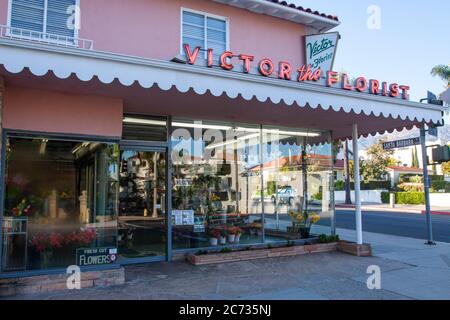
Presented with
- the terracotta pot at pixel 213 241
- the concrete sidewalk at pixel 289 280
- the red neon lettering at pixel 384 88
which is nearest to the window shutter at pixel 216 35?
the red neon lettering at pixel 384 88

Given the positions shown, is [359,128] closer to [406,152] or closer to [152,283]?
[152,283]

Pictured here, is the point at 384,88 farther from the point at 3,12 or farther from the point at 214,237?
the point at 3,12

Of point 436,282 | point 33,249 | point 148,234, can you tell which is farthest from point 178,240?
point 436,282

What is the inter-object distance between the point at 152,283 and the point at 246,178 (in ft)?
13.8

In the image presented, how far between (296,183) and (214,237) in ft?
9.88

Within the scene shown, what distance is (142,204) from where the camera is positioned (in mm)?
8867

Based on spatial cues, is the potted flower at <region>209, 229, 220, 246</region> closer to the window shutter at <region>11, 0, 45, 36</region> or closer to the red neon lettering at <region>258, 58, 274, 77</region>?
the red neon lettering at <region>258, 58, 274, 77</region>

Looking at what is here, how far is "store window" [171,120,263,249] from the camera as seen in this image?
9.23 meters

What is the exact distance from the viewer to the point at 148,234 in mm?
8812

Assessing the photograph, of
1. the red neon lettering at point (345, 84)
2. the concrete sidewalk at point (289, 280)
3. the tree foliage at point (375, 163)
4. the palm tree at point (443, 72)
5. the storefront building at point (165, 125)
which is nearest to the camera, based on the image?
the concrete sidewalk at point (289, 280)

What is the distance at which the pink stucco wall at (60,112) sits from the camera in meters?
6.57

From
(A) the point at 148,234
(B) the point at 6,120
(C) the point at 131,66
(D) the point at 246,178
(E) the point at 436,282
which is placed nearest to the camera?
(C) the point at 131,66

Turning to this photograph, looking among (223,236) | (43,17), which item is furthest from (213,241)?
(43,17)

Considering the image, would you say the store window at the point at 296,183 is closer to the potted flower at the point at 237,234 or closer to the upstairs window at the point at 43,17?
the potted flower at the point at 237,234
